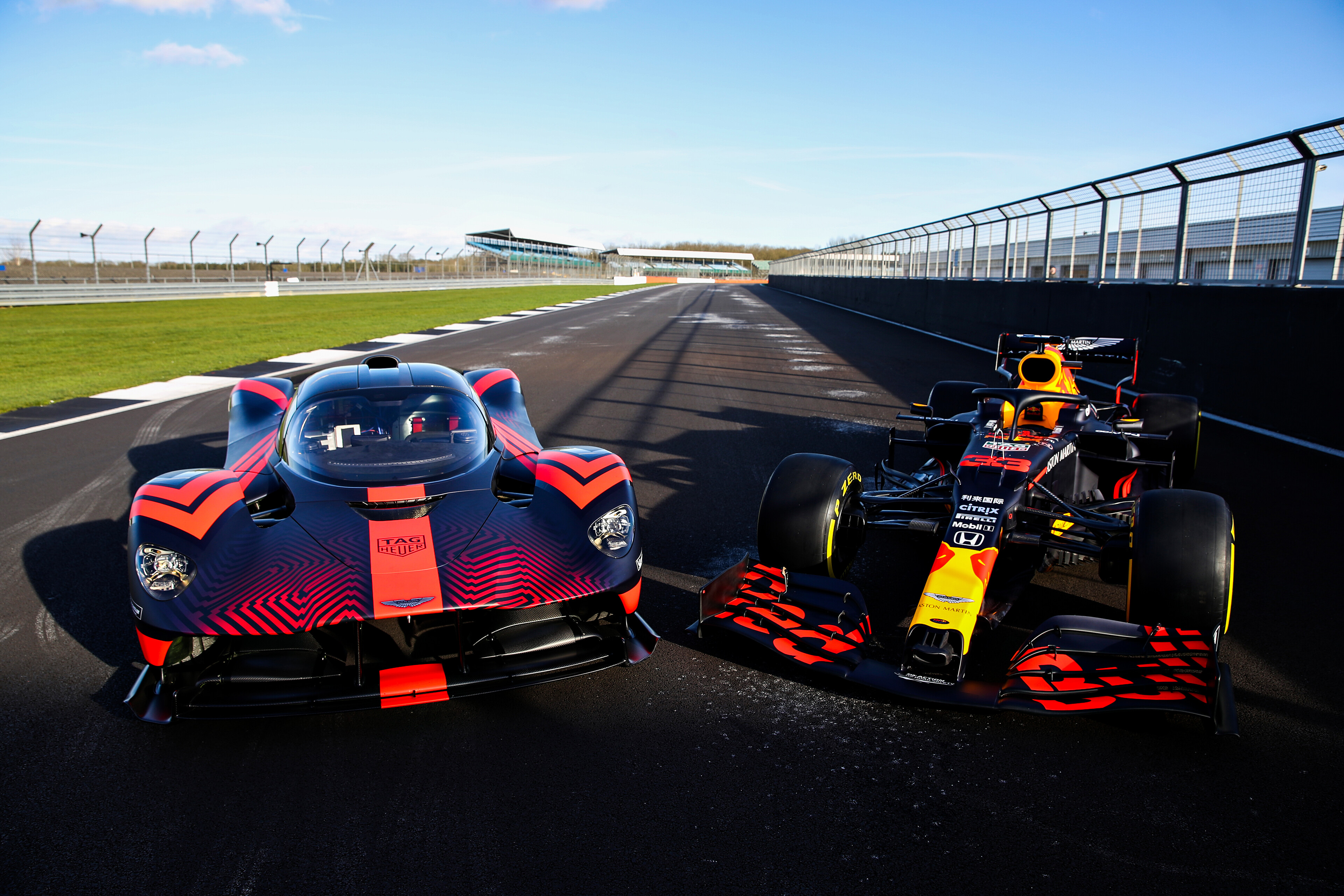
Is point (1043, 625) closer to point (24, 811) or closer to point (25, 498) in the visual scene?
point (24, 811)

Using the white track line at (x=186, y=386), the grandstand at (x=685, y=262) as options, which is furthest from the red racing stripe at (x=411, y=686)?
the grandstand at (x=685, y=262)

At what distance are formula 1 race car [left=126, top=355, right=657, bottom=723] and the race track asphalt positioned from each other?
0.77 ft

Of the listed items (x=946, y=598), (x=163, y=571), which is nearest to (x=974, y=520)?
(x=946, y=598)

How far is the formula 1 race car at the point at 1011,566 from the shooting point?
10.1ft

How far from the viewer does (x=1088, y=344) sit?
7156mm

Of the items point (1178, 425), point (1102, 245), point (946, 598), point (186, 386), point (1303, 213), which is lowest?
point (186, 386)

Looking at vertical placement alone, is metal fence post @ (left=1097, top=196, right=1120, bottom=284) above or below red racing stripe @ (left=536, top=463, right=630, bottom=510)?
above

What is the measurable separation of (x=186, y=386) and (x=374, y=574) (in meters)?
9.75

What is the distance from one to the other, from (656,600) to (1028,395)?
2.32m

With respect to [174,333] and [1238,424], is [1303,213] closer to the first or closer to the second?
[1238,424]

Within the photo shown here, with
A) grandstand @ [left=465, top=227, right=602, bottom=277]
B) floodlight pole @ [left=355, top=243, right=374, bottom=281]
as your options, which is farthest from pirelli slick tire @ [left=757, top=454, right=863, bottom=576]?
grandstand @ [left=465, top=227, right=602, bottom=277]

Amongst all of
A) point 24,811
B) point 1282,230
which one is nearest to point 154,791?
point 24,811

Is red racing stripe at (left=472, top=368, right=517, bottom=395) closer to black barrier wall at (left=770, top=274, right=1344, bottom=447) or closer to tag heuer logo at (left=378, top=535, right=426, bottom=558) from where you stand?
tag heuer logo at (left=378, top=535, right=426, bottom=558)

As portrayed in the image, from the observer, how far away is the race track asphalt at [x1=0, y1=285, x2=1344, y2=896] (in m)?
2.38
